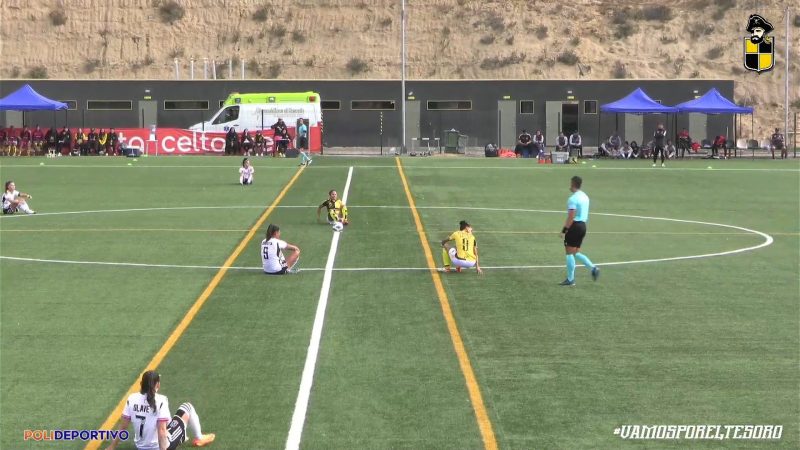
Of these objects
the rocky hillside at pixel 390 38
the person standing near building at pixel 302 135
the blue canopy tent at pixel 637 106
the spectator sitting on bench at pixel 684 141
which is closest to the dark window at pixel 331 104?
the person standing near building at pixel 302 135

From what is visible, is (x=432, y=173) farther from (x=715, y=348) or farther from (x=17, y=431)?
(x=17, y=431)

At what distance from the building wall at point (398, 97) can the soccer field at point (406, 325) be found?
38.1 metres

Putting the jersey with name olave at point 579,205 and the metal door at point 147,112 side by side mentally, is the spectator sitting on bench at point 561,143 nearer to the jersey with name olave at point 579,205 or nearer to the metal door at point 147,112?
the metal door at point 147,112

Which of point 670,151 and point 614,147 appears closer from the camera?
point 670,151

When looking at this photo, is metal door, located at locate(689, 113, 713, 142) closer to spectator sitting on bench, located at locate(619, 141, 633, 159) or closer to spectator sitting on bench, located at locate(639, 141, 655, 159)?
spectator sitting on bench, located at locate(639, 141, 655, 159)

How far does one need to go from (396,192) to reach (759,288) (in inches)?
908

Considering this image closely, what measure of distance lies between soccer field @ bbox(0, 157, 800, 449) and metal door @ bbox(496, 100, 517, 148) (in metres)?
37.9

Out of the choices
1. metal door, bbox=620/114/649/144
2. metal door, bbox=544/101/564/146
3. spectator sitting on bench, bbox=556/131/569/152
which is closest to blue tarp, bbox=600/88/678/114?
spectator sitting on bench, bbox=556/131/569/152

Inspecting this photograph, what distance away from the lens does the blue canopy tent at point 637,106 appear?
6925 cm

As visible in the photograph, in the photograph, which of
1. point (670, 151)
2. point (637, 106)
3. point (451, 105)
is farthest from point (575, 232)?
point (451, 105)

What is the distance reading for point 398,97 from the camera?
76.8 metres

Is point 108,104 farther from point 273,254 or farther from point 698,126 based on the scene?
point 273,254

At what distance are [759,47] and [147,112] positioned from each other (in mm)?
49830

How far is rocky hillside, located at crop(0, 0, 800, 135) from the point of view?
103m
